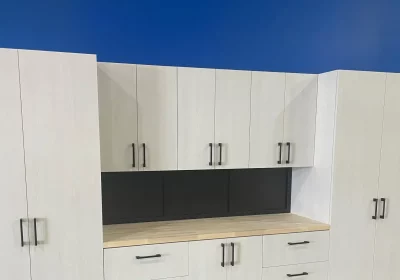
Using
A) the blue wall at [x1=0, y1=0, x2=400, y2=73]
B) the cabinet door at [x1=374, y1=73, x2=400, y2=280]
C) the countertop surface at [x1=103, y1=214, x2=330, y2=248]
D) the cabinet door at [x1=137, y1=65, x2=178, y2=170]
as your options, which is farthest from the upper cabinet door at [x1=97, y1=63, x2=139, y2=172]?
the cabinet door at [x1=374, y1=73, x2=400, y2=280]

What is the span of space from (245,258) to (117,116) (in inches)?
57.5

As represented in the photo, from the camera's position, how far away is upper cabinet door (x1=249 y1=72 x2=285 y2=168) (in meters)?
2.39

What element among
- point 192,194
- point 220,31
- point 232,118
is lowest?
point 192,194

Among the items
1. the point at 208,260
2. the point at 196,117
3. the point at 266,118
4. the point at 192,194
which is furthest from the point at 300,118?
the point at 208,260

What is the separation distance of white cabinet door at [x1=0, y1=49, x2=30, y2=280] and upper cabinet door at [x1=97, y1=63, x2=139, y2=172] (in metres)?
0.52

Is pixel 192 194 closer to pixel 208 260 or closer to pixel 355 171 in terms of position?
pixel 208 260

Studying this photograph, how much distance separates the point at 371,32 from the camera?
2.96 m

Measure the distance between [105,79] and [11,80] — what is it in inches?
22.8

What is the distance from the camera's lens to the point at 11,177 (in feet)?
5.75

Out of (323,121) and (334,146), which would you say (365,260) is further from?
(323,121)

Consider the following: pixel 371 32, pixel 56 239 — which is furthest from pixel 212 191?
pixel 371 32

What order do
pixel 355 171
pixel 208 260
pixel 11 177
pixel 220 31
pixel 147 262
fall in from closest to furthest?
pixel 11 177 < pixel 147 262 < pixel 208 260 < pixel 355 171 < pixel 220 31

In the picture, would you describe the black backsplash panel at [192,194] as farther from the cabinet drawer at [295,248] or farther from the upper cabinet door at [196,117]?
the cabinet drawer at [295,248]

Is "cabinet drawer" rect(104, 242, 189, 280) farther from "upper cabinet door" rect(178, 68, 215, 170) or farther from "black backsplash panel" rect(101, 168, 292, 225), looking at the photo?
"upper cabinet door" rect(178, 68, 215, 170)
